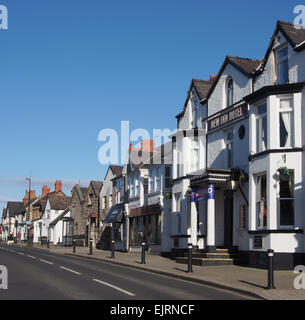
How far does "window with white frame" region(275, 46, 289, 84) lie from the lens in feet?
67.2

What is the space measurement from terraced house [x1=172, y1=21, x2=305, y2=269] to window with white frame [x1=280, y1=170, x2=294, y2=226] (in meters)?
0.04

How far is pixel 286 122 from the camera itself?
1978 cm

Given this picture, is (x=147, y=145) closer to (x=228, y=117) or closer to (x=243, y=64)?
(x=228, y=117)

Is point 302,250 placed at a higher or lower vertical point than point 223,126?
lower

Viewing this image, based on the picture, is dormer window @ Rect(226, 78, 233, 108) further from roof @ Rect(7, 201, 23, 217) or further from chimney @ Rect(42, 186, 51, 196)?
roof @ Rect(7, 201, 23, 217)

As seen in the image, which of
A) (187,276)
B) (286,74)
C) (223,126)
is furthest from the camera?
(223,126)

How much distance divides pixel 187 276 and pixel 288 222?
4.74m

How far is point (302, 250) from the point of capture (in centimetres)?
1880

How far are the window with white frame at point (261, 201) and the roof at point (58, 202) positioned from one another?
176ft

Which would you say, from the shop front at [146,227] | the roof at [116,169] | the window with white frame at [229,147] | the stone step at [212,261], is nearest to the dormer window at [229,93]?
the window with white frame at [229,147]

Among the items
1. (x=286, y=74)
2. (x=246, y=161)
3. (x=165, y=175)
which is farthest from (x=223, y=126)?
(x=165, y=175)

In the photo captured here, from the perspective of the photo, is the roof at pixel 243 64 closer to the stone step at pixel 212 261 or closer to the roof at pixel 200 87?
the roof at pixel 200 87

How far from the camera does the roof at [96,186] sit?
4921 centimetres

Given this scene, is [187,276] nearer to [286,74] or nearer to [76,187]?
[286,74]
